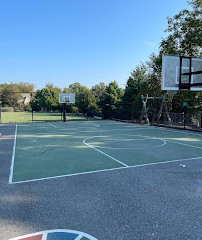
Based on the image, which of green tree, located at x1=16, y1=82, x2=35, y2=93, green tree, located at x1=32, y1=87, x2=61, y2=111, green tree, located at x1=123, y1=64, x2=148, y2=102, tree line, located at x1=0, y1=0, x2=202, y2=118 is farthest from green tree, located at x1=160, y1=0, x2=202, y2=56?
green tree, located at x1=16, y1=82, x2=35, y2=93

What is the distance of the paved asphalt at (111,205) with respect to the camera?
123 inches

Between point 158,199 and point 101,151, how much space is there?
4691 millimetres

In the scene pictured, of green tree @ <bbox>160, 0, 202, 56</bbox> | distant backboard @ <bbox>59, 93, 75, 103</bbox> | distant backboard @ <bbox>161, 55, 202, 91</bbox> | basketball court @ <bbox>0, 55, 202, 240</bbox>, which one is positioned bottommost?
basketball court @ <bbox>0, 55, 202, 240</bbox>

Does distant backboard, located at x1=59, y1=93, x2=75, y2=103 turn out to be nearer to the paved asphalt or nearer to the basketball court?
the basketball court

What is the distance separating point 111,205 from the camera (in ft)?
12.8

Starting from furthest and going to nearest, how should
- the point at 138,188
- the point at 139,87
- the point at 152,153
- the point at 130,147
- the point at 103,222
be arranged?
the point at 139,87
the point at 130,147
the point at 152,153
the point at 138,188
the point at 103,222

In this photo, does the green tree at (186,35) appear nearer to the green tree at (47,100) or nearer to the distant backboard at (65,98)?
the distant backboard at (65,98)

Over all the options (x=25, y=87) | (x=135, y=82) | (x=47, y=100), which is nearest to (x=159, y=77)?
(x=135, y=82)

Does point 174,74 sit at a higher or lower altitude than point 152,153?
higher

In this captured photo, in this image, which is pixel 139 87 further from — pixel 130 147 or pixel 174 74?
pixel 130 147

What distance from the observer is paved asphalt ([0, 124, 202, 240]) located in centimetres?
313

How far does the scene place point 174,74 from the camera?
11883 mm

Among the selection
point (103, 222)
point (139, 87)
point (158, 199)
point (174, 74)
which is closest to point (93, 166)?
point (158, 199)

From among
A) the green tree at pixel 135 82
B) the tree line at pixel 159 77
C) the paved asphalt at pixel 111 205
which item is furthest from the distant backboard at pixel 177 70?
the green tree at pixel 135 82
